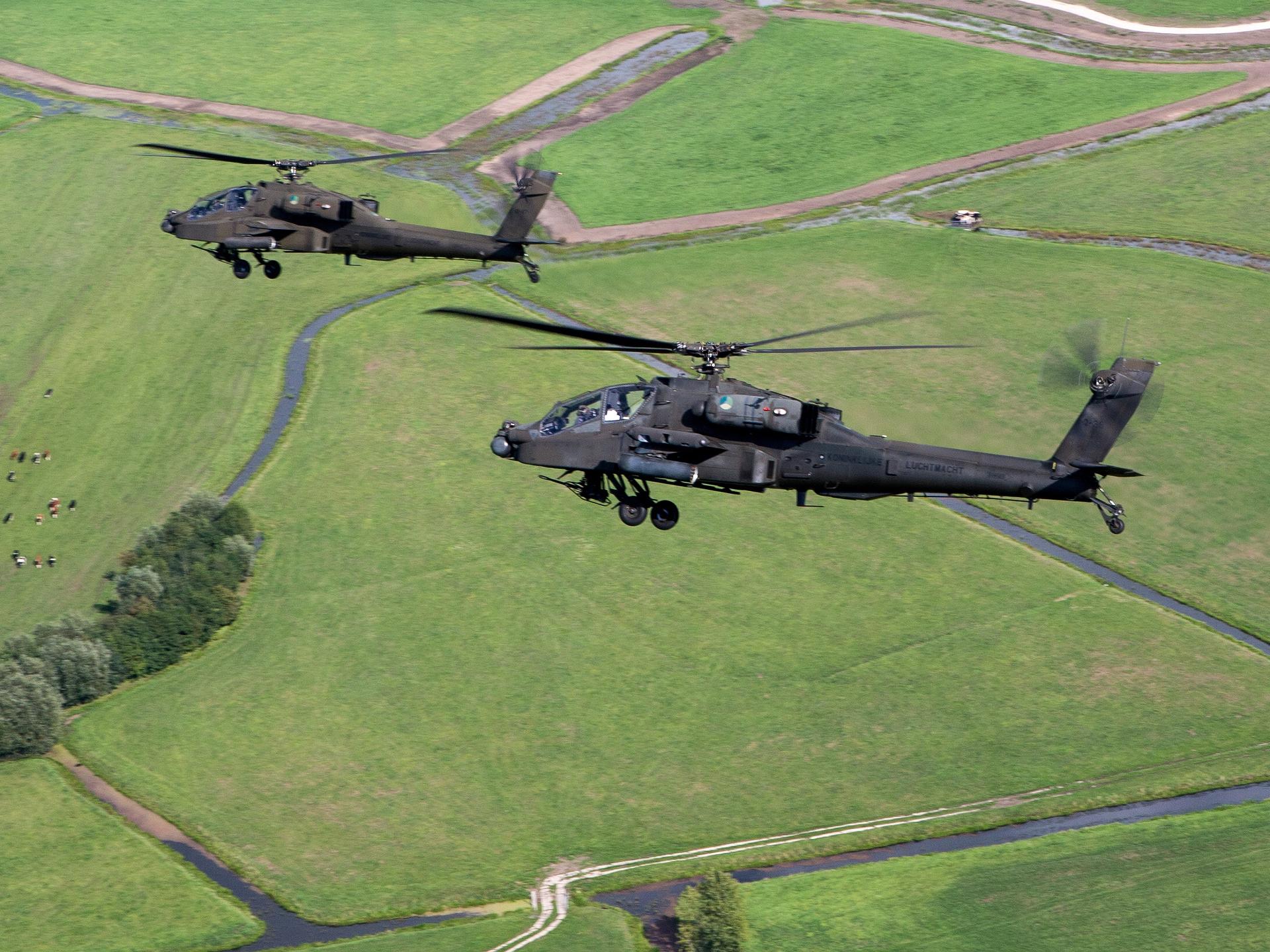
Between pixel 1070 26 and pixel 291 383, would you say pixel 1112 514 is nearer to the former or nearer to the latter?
pixel 291 383

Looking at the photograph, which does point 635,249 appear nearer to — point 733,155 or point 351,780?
point 733,155

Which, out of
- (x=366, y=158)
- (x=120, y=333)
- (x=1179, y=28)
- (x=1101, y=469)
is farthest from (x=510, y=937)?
(x=1179, y=28)

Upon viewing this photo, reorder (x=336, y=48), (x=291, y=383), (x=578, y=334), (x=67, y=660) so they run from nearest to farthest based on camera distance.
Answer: (x=578, y=334), (x=67, y=660), (x=291, y=383), (x=336, y=48)

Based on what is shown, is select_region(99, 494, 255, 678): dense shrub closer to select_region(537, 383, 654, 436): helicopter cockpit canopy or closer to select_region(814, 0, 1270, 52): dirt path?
select_region(537, 383, 654, 436): helicopter cockpit canopy

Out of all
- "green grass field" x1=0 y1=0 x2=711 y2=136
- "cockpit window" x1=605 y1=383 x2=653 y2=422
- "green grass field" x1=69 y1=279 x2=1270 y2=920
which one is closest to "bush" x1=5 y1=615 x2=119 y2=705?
"green grass field" x1=69 y1=279 x2=1270 y2=920

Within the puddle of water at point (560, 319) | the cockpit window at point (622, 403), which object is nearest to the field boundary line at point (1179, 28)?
the puddle of water at point (560, 319)

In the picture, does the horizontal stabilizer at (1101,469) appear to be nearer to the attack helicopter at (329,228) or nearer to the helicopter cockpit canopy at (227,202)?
the attack helicopter at (329,228)
